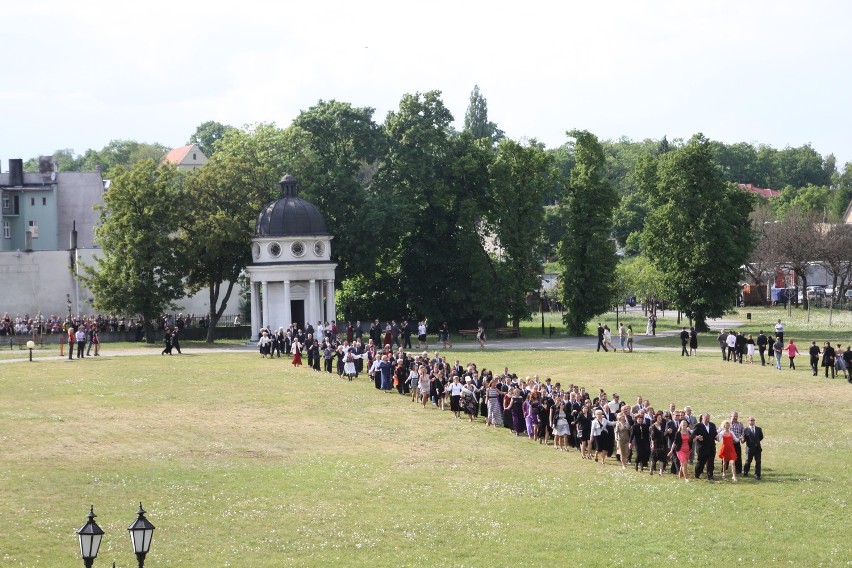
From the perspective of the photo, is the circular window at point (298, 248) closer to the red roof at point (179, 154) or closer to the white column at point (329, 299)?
the white column at point (329, 299)

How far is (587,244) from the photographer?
227 feet

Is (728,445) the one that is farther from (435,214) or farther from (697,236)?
(435,214)

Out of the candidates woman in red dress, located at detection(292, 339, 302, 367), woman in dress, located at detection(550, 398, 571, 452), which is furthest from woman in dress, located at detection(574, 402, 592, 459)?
woman in red dress, located at detection(292, 339, 302, 367)

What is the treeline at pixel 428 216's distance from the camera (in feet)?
211

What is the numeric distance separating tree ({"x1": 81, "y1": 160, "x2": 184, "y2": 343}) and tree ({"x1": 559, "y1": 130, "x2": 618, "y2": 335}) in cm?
2160

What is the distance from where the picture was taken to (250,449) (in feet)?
103

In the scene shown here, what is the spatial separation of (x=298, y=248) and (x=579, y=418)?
3361 centimetres

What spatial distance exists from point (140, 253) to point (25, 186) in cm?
3652

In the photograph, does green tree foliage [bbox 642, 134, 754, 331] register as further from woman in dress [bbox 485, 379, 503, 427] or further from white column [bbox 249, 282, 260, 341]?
woman in dress [bbox 485, 379, 503, 427]

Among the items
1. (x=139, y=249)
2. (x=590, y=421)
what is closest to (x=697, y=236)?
(x=139, y=249)

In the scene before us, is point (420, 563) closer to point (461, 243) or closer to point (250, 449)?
point (250, 449)

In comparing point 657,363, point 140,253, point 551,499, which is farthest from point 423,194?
point 551,499

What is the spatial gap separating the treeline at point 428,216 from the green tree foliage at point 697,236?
8cm

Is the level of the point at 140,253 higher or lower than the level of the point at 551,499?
higher
